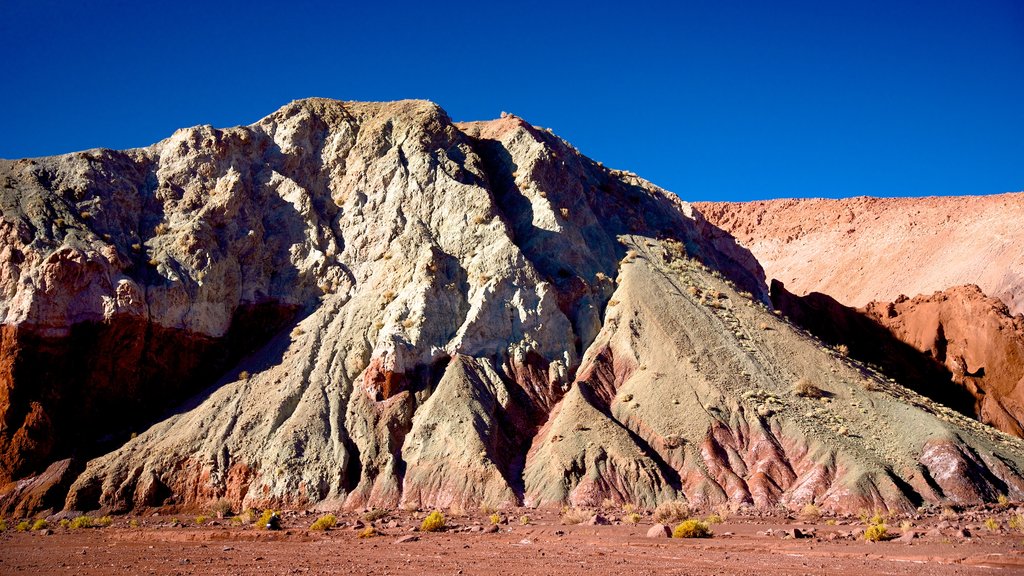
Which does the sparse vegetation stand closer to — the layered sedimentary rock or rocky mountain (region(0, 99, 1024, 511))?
rocky mountain (region(0, 99, 1024, 511))

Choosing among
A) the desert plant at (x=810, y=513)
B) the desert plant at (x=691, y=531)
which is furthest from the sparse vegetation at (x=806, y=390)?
the desert plant at (x=691, y=531)

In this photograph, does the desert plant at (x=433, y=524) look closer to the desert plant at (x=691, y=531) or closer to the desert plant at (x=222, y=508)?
the desert plant at (x=691, y=531)

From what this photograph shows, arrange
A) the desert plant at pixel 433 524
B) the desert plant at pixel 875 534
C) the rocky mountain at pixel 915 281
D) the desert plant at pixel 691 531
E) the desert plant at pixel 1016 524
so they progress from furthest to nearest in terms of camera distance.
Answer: the rocky mountain at pixel 915 281 < the desert plant at pixel 433 524 < the desert plant at pixel 691 531 < the desert plant at pixel 1016 524 < the desert plant at pixel 875 534

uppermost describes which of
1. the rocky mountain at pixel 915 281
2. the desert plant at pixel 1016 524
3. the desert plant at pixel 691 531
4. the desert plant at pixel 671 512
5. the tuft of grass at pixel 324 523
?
the rocky mountain at pixel 915 281

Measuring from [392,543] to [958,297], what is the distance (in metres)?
41.7

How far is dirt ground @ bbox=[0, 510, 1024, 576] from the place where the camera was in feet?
69.8

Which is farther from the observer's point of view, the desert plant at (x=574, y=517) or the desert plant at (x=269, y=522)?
the desert plant at (x=269, y=522)

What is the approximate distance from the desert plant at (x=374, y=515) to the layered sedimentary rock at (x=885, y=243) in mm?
51933

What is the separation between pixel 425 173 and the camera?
165ft

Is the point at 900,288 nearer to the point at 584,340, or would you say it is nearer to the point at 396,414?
the point at 584,340

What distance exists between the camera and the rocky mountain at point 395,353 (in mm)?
35906

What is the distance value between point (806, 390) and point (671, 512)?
11.4 m

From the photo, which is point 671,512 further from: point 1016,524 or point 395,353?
point 395,353

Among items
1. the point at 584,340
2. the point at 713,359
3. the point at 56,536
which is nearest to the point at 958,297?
the point at 713,359
